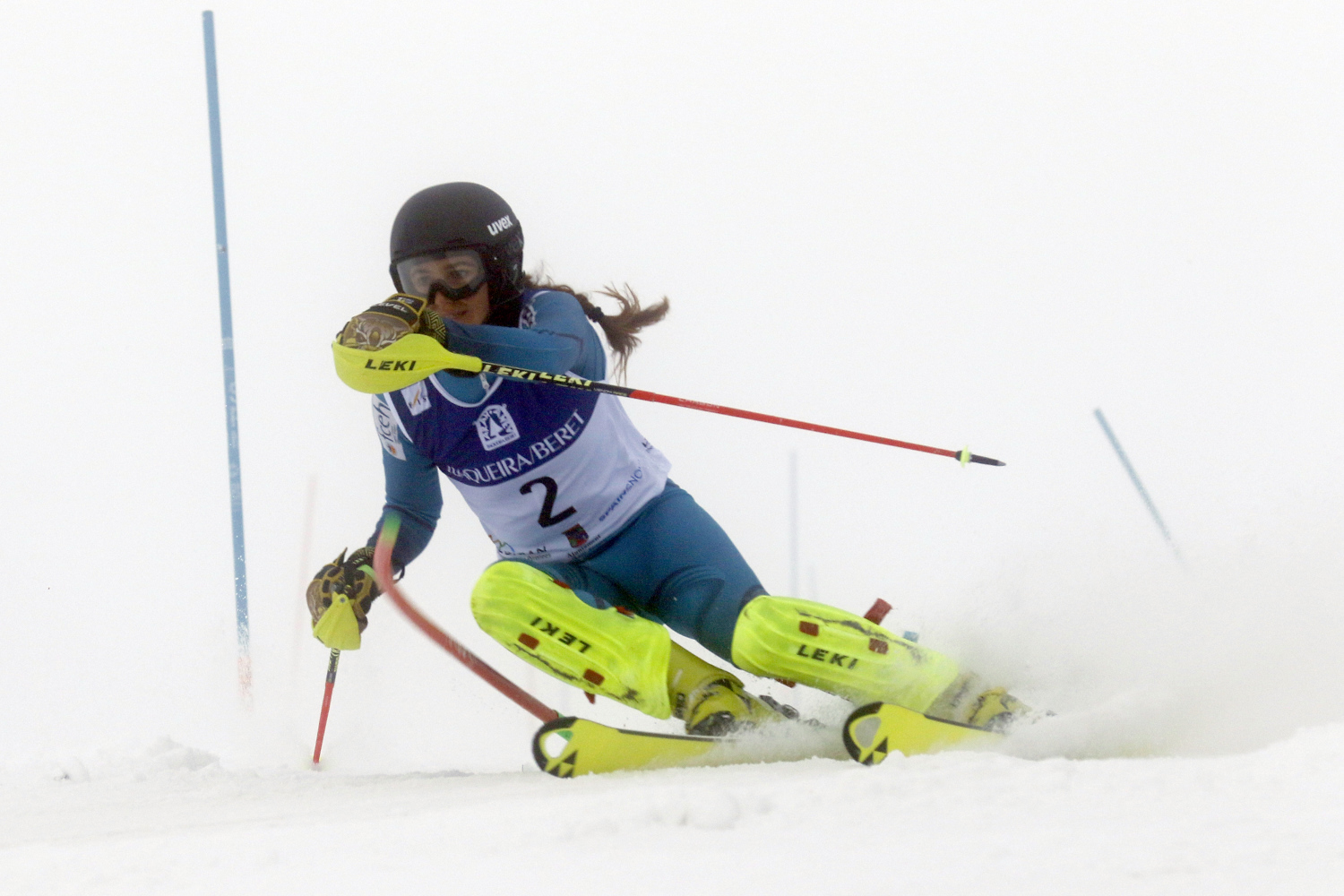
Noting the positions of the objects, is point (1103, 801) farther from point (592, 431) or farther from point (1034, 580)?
point (592, 431)

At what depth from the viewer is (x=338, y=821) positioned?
1448 mm

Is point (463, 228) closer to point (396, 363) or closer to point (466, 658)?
point (396, 363)

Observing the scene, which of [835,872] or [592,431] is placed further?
[592,431]

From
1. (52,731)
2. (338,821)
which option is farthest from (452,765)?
(338,821)

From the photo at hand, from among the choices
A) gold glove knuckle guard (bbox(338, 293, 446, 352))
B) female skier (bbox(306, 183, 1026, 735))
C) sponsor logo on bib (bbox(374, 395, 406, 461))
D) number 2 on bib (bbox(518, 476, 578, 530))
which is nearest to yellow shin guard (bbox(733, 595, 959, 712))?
female skier (bbox(306, 183, 1026, 735))

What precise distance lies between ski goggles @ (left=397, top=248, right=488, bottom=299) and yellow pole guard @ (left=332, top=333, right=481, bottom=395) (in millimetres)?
322

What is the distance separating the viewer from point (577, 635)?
73.6 inches

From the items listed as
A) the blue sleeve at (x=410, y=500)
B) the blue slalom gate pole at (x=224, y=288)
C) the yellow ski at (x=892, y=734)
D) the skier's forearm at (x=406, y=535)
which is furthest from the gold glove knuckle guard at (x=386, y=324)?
the blue slalom gate pole at (x=224, y=288)

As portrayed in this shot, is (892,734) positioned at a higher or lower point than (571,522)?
lower

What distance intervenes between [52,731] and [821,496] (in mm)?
3659

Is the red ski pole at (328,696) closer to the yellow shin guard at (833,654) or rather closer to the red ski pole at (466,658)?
the red ski pole at (466,658)

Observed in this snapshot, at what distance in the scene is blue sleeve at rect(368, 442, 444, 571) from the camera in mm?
2316

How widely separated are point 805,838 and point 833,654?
64 centimetres

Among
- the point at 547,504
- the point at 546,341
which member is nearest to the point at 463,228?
the point at 546,341
